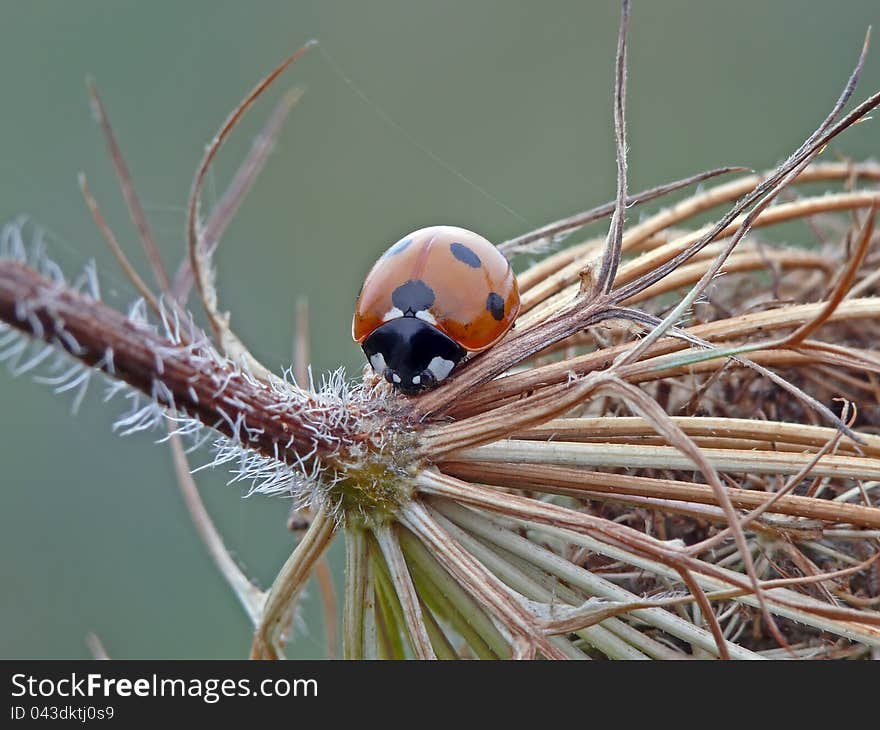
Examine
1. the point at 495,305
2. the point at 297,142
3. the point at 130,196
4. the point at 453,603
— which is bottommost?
the point at 453,603

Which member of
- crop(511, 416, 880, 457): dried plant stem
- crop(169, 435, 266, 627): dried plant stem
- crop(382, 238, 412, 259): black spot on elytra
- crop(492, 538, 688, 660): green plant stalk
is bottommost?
crop(492, 538, 688, 660): green plant stalk

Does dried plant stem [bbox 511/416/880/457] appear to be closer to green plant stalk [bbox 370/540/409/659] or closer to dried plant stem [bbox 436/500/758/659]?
dried plant stem [bbox 436/500/758/659]

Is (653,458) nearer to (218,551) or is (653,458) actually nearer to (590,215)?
(590,215)

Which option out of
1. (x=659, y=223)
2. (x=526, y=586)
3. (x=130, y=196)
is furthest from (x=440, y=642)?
(x=130, y=196)

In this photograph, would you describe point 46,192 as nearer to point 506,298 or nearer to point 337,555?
point 337,555

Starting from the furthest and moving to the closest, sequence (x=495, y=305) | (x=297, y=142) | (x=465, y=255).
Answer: (x=297, y=142) → (x=465, y=255) → (x=495, y=305)

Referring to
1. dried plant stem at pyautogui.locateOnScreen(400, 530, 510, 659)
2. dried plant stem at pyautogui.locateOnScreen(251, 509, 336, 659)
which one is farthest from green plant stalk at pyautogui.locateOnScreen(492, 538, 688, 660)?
dried plant stem at pyautogui.locateOnScreen(251, 509, 336, 659)

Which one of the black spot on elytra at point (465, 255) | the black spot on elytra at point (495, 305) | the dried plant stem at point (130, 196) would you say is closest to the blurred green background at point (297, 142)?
the dried plant stem at point (130, 196)

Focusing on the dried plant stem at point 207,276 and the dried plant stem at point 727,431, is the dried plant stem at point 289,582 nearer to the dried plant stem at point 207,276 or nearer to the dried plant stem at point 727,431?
the dried plant stem at point 207,276
